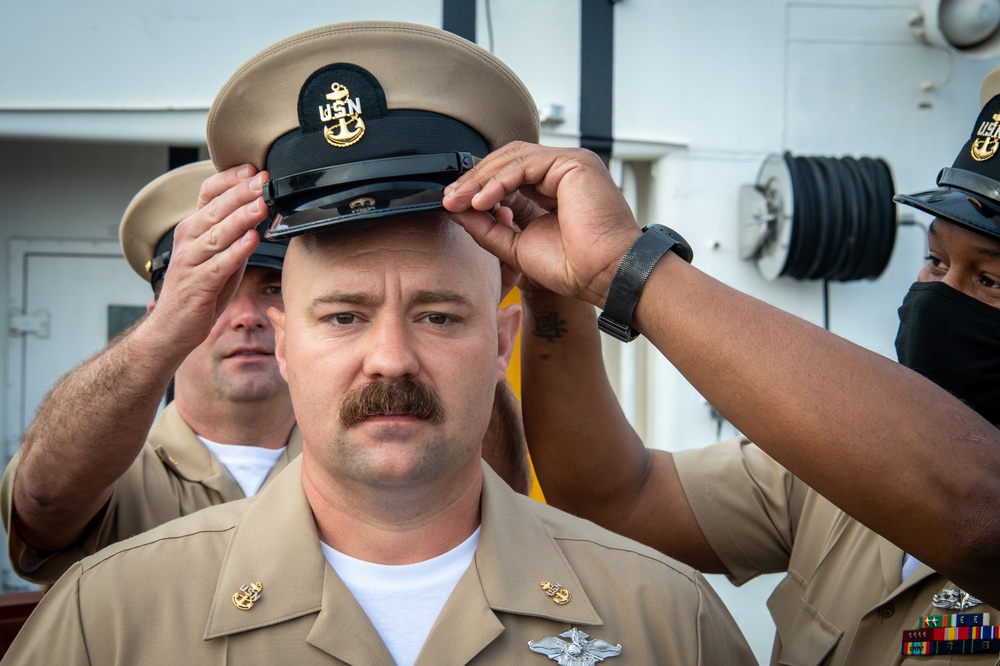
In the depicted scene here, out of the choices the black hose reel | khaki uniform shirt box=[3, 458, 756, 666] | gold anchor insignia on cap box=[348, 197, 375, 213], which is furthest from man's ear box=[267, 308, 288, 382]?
the black hose reel

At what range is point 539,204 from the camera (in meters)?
2.07

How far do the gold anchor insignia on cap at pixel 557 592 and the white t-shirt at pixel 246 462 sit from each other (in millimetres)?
1321

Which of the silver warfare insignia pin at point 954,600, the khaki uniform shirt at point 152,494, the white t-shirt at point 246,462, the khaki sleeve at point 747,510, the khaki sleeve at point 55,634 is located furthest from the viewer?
the white t-shirt at point 246,462

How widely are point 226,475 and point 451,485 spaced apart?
1193 mm

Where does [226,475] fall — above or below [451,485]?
below

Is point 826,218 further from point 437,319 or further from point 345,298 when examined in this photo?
point 345,298

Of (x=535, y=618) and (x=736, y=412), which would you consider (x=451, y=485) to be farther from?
(x=736, y=412)

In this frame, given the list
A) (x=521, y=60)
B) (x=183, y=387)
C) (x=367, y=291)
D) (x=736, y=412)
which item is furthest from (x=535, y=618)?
(x=521, y=60)

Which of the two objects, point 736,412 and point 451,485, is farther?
point 451,485

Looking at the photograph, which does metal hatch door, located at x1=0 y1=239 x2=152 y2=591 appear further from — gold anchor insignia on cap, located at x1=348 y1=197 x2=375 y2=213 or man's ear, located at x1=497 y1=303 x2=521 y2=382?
gold anchor insignia on cap, located at x1=348 y1=197 x2=375 y2=213

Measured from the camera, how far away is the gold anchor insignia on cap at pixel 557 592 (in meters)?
1.99

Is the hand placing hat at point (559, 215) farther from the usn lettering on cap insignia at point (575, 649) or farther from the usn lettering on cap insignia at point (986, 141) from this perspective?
the usn lettering on cap insignia at point (986, 141)

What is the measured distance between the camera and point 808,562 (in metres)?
2.58

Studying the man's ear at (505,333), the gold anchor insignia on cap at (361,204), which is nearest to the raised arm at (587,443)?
the man's ear at (505,333)
